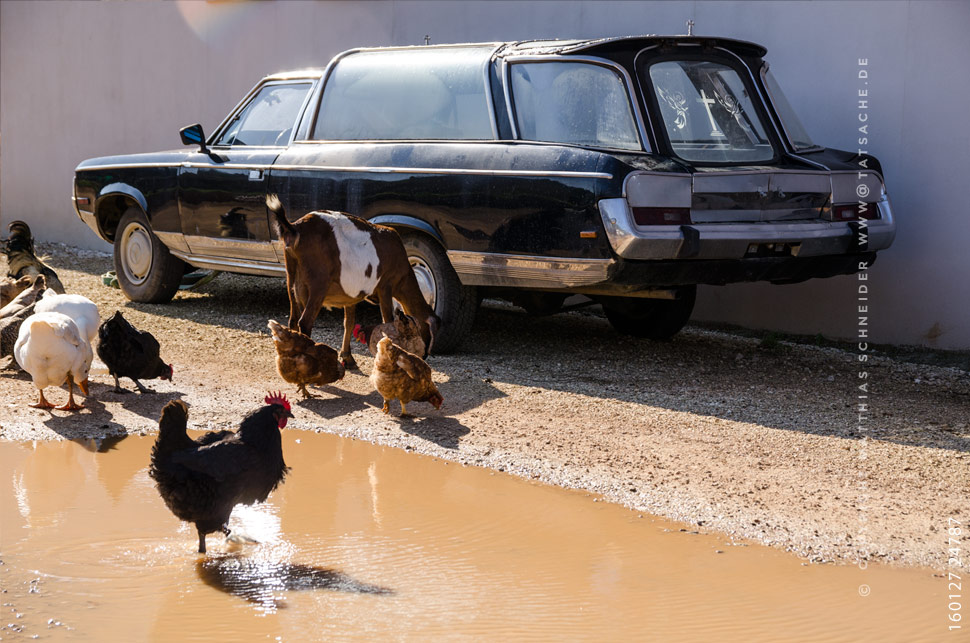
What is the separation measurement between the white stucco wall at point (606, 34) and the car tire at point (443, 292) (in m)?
2.80

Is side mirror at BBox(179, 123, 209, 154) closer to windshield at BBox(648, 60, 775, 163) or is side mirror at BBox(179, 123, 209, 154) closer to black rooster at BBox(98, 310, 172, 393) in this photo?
black rooster at BBox(98, 310, 172, 393)

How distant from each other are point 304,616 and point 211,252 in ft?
18.6

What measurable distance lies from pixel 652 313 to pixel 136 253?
472 cm

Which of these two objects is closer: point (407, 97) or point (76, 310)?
point (76, 310)

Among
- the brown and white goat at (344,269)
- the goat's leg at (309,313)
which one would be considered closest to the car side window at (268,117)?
the brown and white goat at (344,269)

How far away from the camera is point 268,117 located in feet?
30.5

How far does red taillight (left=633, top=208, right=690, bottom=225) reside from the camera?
673 cm

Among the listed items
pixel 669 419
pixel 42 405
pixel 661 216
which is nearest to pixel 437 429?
pixel 669 419

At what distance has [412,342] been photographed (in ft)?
24.0

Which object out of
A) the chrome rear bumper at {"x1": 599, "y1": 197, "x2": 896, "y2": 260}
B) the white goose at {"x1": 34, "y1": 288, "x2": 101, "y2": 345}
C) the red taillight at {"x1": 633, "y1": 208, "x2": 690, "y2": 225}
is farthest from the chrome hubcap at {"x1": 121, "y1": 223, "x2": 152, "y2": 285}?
the red taillight at {"x1": 633, "y1": 208, "x2": 690, "y2": 225}

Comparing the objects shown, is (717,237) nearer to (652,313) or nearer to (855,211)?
(855,211)

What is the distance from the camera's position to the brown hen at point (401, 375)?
6.30m

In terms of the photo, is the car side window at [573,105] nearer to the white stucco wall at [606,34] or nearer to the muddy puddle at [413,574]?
the white stucco wall at [606,34]

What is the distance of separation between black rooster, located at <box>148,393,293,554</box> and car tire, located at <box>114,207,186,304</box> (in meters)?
5.53
